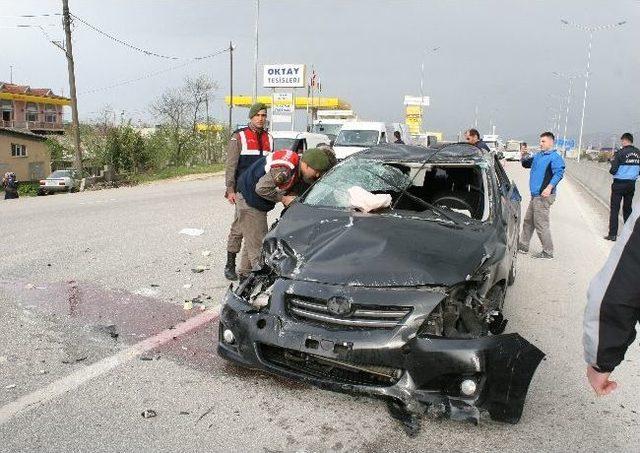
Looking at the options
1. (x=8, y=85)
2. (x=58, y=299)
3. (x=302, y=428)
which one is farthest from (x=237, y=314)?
(x=8, y=85)

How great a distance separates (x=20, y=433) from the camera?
9.46 feet

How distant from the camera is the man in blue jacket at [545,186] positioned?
7965 mm

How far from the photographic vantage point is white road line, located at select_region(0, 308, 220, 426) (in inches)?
124

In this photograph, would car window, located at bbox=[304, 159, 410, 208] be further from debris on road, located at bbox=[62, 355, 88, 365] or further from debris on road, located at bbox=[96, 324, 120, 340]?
debris on road, located at bbox=[62, 355, 88, 365]

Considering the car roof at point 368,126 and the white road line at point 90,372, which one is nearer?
the white road line at point 90,372

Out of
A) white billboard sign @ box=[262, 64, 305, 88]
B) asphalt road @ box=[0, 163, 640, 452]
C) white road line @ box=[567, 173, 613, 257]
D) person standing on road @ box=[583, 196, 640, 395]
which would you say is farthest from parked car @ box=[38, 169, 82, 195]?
person standing on road @ box=[583, 196, 640, 395]

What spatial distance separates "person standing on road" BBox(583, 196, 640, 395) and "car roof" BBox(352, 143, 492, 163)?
321 cm

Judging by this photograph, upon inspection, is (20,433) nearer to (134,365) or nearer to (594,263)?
(134,365)

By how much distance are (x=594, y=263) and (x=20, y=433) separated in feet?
24.4

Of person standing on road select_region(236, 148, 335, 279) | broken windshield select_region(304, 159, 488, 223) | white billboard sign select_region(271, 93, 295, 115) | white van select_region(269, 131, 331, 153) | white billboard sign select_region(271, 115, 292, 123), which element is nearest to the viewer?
broken windshield select_region(304, 159, 488, 223)

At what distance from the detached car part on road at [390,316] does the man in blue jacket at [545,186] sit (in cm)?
429

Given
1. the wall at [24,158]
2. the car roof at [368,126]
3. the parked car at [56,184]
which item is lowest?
the parked car at [56,184]

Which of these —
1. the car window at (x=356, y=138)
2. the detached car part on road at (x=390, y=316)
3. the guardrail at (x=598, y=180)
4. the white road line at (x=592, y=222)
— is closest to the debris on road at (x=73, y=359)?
the detached car part on road at (x=390, y=316)

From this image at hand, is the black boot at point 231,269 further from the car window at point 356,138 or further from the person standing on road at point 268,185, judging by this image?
the car window at point 356,138
